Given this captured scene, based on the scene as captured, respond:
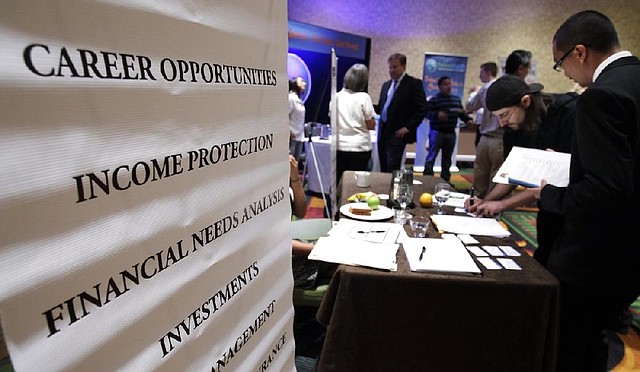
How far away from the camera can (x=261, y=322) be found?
2.74ft

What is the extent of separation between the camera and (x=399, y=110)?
13.5 feet

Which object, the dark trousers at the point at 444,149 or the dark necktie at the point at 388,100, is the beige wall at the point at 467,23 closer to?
the dark trousers at the point at 444,149

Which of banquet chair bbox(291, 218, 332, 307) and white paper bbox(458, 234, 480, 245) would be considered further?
banquet chair bbox(291, 218, 332, 307)

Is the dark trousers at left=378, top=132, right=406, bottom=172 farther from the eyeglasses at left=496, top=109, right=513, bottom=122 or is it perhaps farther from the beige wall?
the beige wall

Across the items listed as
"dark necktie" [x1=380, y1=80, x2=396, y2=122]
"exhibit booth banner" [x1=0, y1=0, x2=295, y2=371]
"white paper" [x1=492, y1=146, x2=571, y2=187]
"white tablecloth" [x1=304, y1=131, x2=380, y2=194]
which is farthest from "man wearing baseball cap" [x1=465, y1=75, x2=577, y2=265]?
"white tablecloth" [x1=304, y1=131, x2=380, y2=194]

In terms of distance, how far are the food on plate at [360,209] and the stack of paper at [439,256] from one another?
35 cm

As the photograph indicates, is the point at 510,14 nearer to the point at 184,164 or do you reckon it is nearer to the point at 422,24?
the point at 422,24

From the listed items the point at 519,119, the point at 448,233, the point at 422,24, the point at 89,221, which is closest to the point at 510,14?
the point at 422,24

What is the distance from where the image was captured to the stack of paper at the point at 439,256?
128 cm

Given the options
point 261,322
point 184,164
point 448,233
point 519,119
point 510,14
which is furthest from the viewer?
point 510,14

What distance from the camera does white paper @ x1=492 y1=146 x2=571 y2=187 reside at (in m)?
1.50

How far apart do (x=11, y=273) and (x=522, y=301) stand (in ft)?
4.47

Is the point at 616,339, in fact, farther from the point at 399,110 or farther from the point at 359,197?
the point at 399,110

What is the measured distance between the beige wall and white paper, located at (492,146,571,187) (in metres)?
5.88
